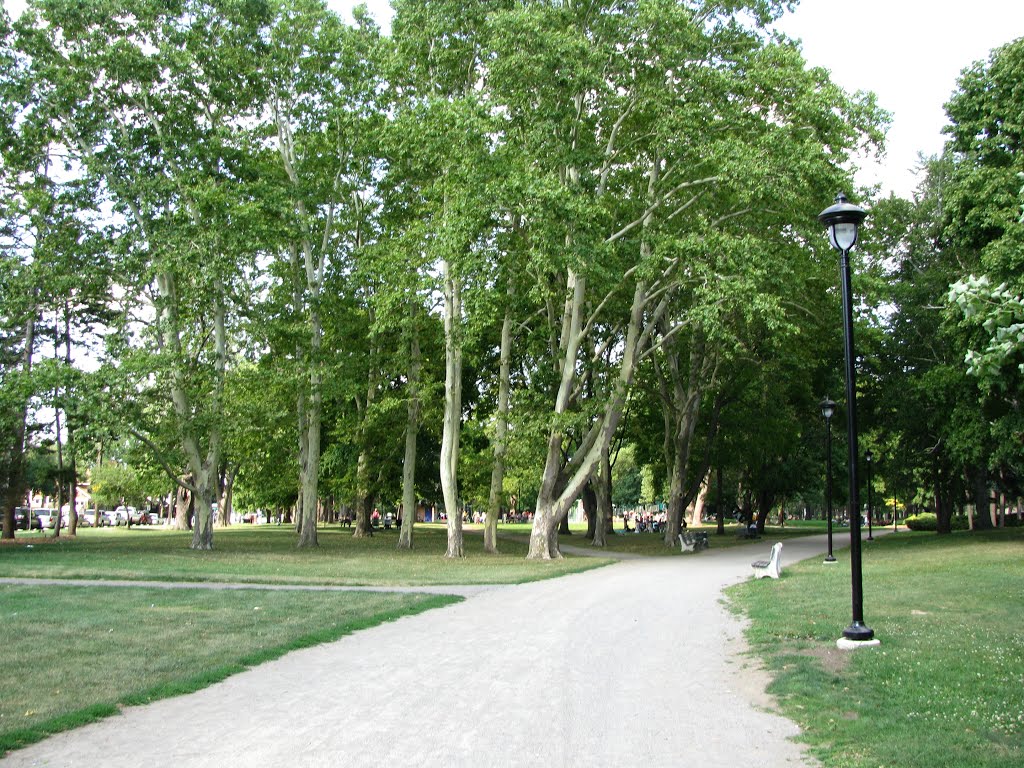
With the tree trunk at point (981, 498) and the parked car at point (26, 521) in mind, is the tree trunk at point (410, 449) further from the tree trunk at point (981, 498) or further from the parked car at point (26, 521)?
the parked car at point (26, 521)

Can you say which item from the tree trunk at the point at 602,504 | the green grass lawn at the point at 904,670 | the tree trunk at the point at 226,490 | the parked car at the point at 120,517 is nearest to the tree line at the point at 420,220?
the tree trunk at the point at 602,504

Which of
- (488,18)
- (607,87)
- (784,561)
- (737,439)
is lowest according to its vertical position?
(784,561)

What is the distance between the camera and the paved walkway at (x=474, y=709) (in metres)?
5.92

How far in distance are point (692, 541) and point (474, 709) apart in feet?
90.3

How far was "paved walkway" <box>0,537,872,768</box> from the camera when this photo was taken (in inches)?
233

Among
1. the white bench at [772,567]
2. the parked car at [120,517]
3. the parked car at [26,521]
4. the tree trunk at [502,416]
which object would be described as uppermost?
the tree trunk at [502,416]

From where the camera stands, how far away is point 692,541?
3362cm

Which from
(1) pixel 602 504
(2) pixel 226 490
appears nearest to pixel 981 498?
(1) pixel 602 504

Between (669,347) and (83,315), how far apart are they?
2512cm

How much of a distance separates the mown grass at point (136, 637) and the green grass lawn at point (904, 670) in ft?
17.3

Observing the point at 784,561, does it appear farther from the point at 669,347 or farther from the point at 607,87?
the point at 607,87

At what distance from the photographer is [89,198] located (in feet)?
94.4

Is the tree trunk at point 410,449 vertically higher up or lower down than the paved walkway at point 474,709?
higher up

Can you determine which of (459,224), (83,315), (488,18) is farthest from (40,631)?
(83,315)
